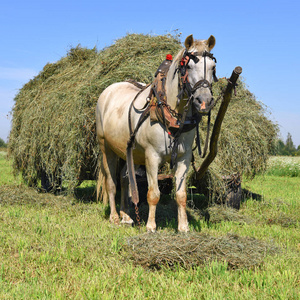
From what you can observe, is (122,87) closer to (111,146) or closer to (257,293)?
(111,146)

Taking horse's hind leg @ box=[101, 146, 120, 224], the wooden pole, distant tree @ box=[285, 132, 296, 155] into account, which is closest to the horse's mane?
the wooden pole

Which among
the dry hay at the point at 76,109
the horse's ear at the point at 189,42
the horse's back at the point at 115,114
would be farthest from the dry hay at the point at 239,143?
the horse's ear at the point at 189,42

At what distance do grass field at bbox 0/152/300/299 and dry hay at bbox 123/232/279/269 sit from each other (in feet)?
0.21

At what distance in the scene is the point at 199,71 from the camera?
3.72 meters

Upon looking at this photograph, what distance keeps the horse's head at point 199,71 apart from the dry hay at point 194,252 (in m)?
1.36

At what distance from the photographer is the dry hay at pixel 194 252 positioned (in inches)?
131

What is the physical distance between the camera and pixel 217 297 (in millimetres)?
2695

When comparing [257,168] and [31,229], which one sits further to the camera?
[257,168]

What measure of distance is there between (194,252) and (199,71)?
1877 mm

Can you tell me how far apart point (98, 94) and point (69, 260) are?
348 cm

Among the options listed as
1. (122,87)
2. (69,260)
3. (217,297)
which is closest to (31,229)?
(69,260)

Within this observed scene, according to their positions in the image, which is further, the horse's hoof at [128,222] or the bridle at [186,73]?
the horse's hoof at [128,222]

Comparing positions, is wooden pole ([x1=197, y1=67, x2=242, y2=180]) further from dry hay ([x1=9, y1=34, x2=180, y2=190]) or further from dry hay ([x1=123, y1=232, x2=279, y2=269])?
dry hay ([x1=9, y1=34, x2=180, y2=190])

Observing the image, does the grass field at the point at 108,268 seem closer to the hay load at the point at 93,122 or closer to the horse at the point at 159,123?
the horse at the point at 159,123
